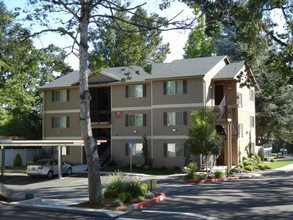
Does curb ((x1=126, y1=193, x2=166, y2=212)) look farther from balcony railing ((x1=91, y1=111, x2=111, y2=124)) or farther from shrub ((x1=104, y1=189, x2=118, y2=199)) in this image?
balcony railing ((x1=91, y1=111, x2=111, y2=124))

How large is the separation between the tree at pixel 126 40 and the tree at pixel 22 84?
1850 mm

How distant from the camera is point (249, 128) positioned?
45.3 metres

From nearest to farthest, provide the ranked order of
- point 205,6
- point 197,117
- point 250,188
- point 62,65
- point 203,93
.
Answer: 1. point 62,65
2. point 205,6
3. point 250,188
4. point 197,117
5. point 203,93

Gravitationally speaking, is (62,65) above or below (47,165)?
above

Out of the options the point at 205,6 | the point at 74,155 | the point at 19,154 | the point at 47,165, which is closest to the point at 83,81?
the point at 205,6

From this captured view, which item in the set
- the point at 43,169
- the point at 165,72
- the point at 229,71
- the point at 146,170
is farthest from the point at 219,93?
the point at 43,169

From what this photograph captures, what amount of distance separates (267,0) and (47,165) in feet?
69.3

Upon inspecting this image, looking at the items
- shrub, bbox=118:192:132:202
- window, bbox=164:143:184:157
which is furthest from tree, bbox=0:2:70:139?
window, bbox=164:143:184:157

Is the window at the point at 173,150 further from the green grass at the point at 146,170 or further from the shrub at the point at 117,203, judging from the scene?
the shrub at the point at 117,203

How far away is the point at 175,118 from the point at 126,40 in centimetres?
2033

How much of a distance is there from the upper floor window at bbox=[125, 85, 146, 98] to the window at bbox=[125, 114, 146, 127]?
74.0 inches

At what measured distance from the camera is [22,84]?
→ 1873 inches

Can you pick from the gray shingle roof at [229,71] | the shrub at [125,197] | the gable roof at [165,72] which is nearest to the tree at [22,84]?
the gable roof at [165,72]

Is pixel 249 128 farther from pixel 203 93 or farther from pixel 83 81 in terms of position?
pixel 83 81
